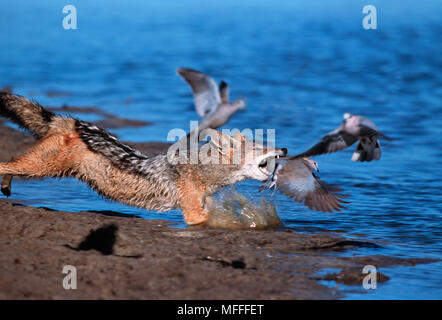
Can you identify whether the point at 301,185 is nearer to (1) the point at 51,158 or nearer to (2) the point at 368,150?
(2) the point at 368,150

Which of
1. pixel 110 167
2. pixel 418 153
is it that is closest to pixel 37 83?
pixel 418 153

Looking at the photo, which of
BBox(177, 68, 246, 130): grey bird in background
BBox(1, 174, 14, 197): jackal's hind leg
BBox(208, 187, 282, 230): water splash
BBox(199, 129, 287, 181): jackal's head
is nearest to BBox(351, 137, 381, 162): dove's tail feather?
BBox(199, 129, 287, 181): jackal's head

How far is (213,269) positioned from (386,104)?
13181 millimetres

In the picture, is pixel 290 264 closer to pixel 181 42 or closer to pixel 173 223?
pixel 173 223

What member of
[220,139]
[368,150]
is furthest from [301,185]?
[368,150]

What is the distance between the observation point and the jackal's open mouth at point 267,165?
8062mm

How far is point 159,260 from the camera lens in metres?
6.59

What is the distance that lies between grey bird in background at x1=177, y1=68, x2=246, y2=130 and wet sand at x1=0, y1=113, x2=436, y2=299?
1261 mm

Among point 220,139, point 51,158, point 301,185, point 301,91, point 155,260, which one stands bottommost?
point 155,260

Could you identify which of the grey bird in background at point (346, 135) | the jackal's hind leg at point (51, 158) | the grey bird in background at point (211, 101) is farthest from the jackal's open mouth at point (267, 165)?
the jackal's hind leg at point (51, 158)

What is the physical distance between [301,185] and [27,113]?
3.32 m

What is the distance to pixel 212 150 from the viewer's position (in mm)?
8352

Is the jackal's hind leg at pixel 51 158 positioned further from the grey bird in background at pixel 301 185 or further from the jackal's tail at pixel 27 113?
the grey bird in background at pixel 301 185
